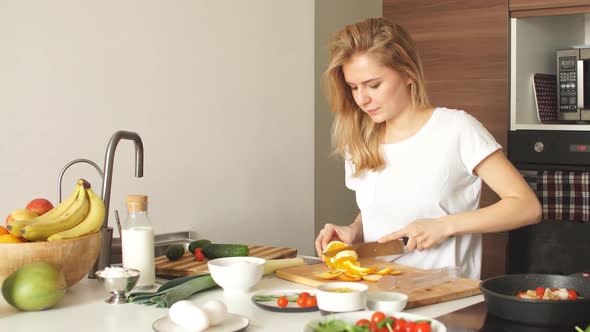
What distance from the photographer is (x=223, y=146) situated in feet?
11.6

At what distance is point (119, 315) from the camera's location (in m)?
1.72

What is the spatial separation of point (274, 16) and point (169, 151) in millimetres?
902

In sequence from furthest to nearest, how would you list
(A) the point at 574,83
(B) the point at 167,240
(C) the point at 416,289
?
(A) the point at 574,83
(B) the point at 167,240
(C) the point at 416,289

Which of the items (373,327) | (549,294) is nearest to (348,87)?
(549,294)

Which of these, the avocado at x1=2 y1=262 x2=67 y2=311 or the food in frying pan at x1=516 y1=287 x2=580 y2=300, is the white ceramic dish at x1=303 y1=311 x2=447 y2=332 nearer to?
the food in frying pan at x1=516 y1=287 x2=580 y2=300

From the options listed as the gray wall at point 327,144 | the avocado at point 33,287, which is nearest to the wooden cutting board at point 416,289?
the avocado at point 33,287

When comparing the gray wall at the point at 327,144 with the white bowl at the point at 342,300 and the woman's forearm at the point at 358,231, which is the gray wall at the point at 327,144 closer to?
the woman's forearm at the point at 358,231

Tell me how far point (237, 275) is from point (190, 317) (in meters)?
0.35

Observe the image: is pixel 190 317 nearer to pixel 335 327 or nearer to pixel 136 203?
pixel 335 327

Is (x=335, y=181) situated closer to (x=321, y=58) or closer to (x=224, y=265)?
(x=321, y=58)

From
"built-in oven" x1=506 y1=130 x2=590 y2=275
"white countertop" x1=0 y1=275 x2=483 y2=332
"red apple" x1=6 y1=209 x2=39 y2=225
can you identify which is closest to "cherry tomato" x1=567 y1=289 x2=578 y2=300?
"white countertop" x1=0 y1=275 x2=483 y2=332

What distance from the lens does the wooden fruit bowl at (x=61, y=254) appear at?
72.7 inches

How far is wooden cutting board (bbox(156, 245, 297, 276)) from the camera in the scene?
2.13 m

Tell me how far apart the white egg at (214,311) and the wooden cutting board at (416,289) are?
1.38 feet
